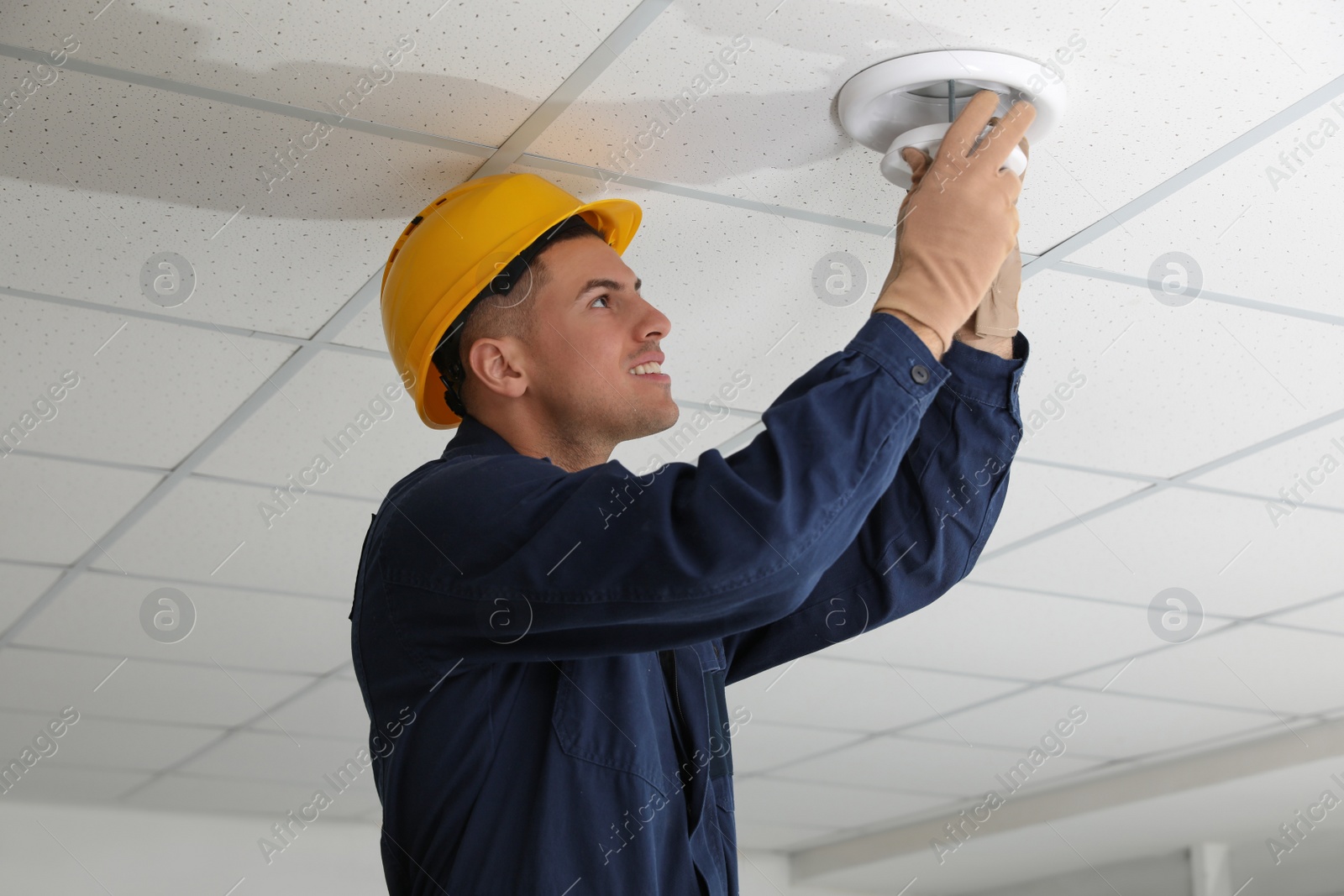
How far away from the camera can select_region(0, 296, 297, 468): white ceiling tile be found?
2.16m

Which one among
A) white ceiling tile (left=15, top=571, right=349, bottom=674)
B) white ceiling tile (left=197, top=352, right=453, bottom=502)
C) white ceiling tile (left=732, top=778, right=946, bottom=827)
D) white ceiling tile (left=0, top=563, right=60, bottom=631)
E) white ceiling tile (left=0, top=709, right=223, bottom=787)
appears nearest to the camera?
white ceiling tile (left=197, top=352, right=453, bottom=502)

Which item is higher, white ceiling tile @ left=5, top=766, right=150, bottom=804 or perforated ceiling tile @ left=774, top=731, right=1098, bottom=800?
white ceiling tile @ left=5, top=766, right=150, bottom=804

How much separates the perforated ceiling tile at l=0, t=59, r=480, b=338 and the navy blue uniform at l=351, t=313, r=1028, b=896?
18.4 inches

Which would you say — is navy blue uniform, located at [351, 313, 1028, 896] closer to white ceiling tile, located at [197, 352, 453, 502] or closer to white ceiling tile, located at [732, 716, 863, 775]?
white ceiling tile, located at [197, 352, 453, 502]

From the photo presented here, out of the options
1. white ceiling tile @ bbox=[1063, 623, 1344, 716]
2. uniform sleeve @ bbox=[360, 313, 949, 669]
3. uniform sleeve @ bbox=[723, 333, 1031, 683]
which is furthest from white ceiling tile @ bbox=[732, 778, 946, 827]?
uniform sleeve @ bbox=[360, 313, 949, 669]

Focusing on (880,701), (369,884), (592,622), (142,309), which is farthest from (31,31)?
(369,884)

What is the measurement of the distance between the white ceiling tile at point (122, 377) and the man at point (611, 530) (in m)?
0.62

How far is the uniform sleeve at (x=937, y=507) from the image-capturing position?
1.58m

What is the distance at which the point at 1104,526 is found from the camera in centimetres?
301

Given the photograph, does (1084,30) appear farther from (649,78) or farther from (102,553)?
(102,553)

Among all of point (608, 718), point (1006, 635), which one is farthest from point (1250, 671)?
point (608, 718)

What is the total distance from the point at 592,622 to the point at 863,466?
0.96 feet

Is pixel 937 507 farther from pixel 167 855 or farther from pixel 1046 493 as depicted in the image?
pixel 167 855

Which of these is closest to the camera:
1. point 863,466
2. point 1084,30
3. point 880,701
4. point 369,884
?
point 863,466
